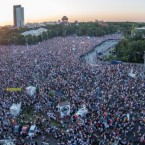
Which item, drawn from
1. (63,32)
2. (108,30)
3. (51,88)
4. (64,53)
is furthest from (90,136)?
(108,30)

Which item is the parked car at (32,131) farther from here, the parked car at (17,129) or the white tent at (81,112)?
the white tent at (81,112)

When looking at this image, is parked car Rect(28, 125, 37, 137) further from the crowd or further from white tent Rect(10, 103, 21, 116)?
white tent Rect(10, 103, 21, 116)

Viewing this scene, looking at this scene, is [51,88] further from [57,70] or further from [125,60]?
[125,60]

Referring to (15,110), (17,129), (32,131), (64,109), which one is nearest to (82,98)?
(64,109)

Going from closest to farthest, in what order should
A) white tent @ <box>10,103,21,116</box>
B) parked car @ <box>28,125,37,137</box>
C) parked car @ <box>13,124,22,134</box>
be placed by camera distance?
parked car @ <box>28,125,37,137</box> < parked car @ <box>13,124,22,134</box> < white tent @ <box>10,103,21,116</box>

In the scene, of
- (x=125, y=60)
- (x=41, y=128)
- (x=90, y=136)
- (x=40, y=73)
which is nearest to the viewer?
(x=90, y=136)

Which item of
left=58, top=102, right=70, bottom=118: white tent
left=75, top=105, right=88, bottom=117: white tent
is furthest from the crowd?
left=58, top=102, right=70, bottom=118: white tent

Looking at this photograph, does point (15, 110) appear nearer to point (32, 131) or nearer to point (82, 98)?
point (32, 131)

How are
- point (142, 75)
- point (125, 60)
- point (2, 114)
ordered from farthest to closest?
point (125, 60) → point (142, 75) → point (2, 114)
